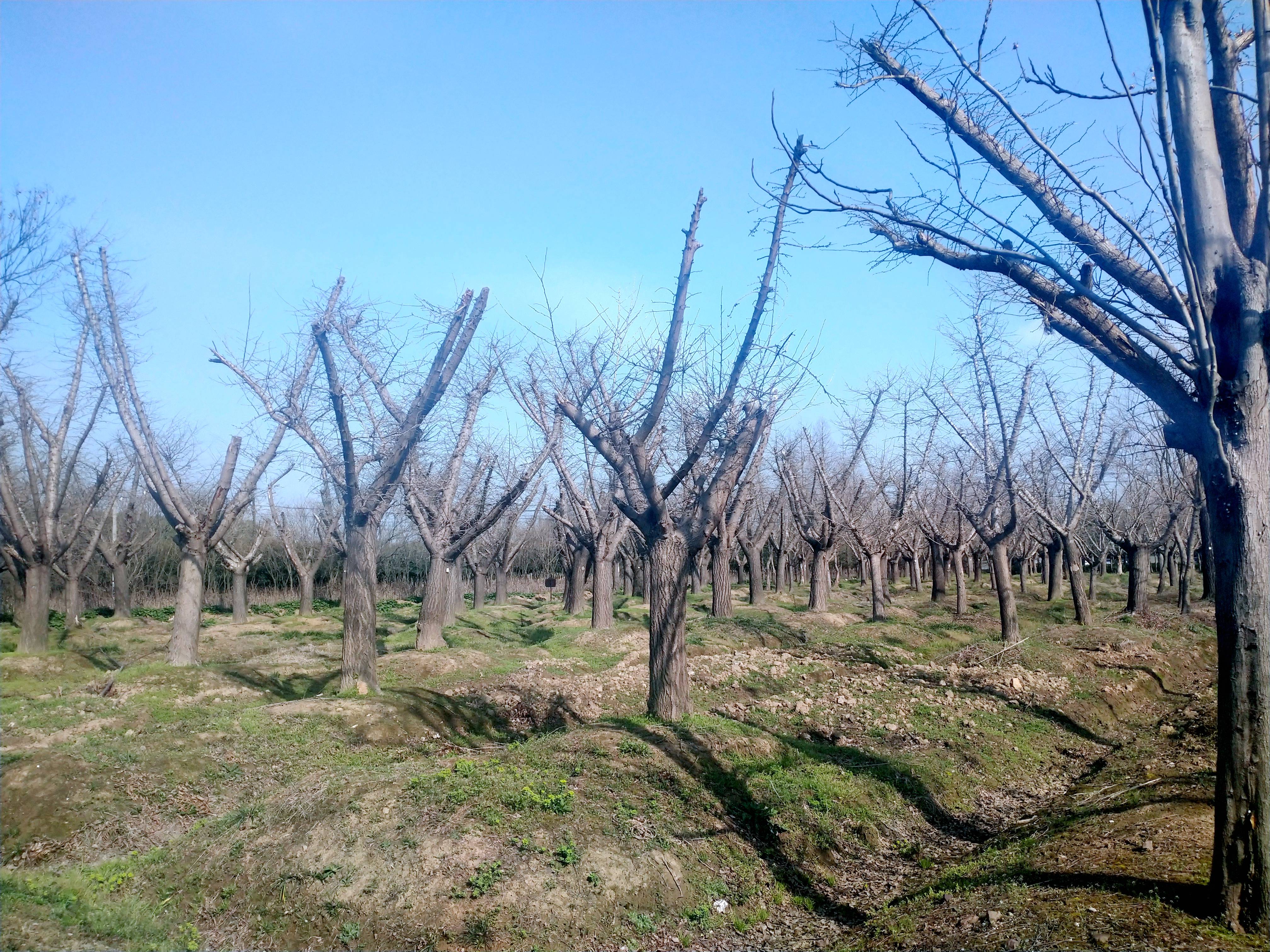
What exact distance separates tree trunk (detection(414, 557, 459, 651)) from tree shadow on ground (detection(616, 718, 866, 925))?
10.1m

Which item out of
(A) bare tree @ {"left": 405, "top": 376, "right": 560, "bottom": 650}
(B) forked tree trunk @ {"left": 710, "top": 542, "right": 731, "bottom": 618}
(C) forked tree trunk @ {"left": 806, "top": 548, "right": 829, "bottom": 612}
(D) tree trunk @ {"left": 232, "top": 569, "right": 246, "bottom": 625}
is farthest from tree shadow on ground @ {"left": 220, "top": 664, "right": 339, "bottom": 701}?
(C) forked tree trunk @ {"left": 806, "top": 548, "right": 829, "bottom": 612}

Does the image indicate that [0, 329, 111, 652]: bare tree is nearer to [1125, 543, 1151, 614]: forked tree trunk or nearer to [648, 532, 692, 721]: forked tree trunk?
[648, 532, 692, 721]: forked tree trunk

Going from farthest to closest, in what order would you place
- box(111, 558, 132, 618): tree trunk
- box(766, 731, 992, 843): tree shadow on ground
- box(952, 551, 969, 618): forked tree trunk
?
box(111, 558, 132, 618): tree trunk, box(952, 551, 969, 618): forked tree trunk, box(766, 731, 992, 843): tree shadow on ground

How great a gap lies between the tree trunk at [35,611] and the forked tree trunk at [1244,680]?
2039 centimetres

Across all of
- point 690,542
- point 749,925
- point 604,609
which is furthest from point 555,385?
point 604,609

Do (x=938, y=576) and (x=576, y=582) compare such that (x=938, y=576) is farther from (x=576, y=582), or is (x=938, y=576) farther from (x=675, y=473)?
(x=675, y=473)

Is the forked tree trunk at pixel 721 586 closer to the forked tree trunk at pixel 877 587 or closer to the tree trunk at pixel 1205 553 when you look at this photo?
the forked tree trunk at pixel 877 587

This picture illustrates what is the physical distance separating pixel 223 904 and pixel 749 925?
12.2 feet

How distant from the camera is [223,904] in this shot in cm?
568

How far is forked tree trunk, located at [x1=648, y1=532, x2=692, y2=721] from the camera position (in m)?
9.19

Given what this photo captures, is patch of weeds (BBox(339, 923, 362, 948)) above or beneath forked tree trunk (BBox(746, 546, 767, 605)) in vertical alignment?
beneath

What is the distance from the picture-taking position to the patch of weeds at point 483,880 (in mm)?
5520

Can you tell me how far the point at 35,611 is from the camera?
17.6 m

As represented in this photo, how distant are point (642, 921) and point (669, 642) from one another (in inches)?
150
